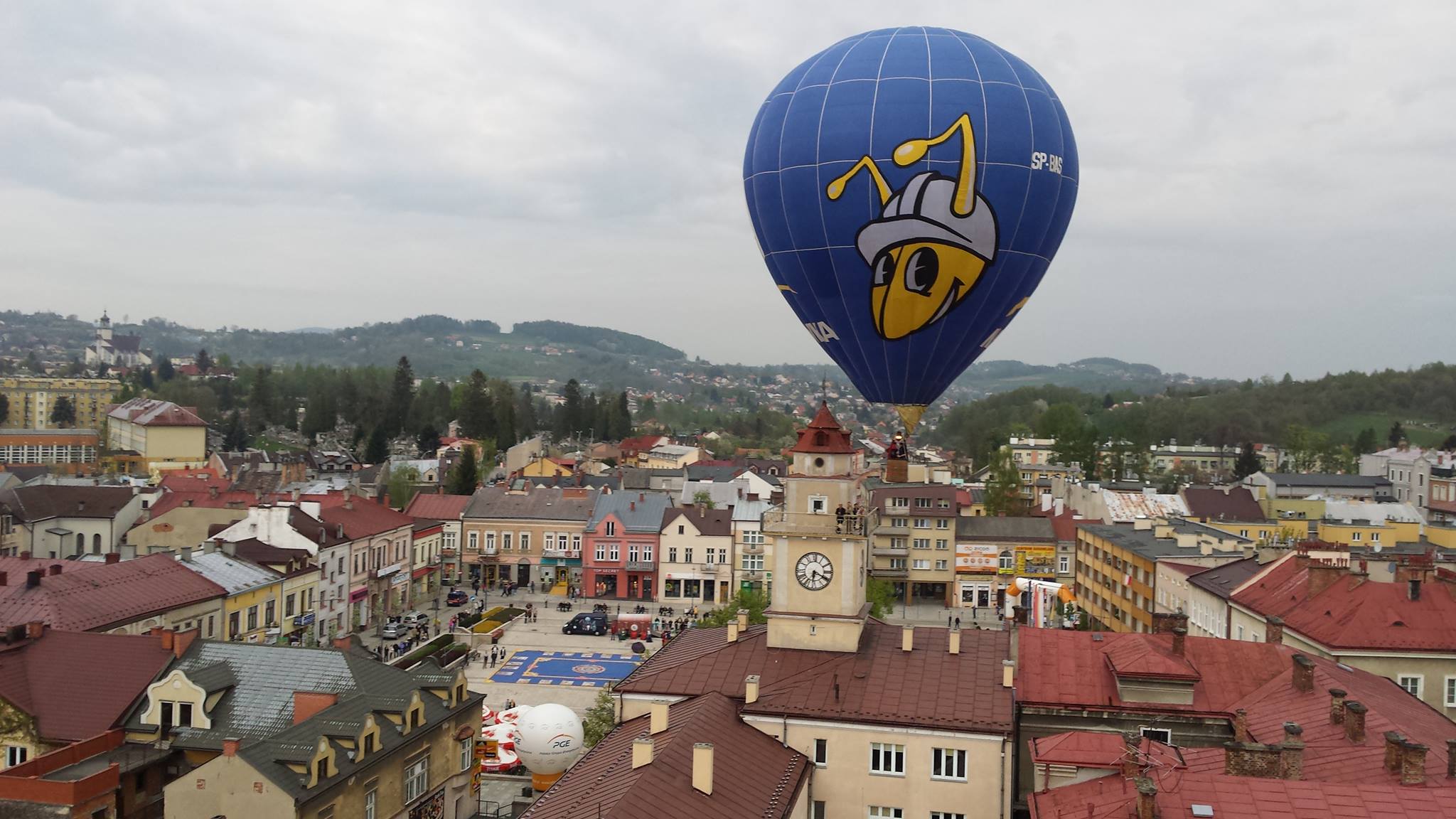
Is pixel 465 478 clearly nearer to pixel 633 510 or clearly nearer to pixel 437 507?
pixel 437 507

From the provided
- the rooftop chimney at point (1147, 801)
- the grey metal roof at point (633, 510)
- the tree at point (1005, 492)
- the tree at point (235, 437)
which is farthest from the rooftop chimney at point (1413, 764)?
the tree at point (235, 437)

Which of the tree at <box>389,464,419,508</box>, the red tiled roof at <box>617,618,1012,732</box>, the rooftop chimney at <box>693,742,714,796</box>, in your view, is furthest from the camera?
the tree at <box>389,464,419,508</box>

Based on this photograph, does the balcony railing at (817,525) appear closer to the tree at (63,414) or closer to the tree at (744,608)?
the tree at (744,608)

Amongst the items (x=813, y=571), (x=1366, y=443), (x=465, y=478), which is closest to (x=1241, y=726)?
(x=813, y=571)

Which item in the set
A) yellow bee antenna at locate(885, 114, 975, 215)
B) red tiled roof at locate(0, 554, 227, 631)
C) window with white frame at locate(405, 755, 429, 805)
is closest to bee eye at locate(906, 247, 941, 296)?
yellow bee antenna at locate(885, 114, 975, 215)

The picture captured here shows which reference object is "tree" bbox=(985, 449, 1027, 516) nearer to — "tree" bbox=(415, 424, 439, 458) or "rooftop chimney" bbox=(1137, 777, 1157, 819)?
"tree" bbox=(415, 424, 439, 458)
